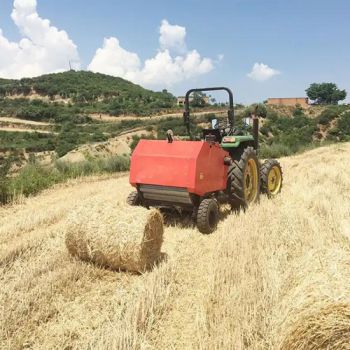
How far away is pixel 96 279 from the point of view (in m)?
4.78

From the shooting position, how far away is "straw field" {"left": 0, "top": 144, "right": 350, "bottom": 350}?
307 centimetres

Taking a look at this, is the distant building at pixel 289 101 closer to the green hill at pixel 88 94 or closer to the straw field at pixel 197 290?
the green hill at pixel 88 94

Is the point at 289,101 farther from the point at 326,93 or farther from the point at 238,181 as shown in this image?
the point at 238,181

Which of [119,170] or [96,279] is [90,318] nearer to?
[96,279]

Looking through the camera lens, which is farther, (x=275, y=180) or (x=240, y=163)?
(x=275, y=180)

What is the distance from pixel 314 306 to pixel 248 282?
139 cm

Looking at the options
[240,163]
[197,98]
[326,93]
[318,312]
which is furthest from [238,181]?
[326,93]

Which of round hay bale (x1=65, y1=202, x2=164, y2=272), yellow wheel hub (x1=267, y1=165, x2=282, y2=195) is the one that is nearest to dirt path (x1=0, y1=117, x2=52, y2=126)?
yellow wheel hub (x1=267, y1=165, x2=282, y2=195)

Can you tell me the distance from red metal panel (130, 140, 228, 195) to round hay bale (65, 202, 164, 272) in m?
1.18

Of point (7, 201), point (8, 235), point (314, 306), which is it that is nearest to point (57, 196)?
point (7, 201)

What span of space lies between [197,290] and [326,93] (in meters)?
95.4

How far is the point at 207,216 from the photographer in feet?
20.5

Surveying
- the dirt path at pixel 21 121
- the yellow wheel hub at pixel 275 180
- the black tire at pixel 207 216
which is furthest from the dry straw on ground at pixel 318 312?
the dirt path at pixel 21 121

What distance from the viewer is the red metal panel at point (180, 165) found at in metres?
6.21
